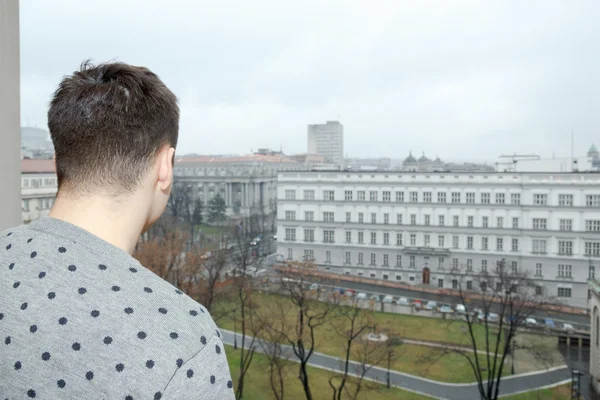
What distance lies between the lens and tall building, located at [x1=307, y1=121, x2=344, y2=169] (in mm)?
3484

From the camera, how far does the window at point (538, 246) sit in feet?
10.2

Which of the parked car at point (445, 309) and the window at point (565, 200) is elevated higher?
the window at point (565, 200)

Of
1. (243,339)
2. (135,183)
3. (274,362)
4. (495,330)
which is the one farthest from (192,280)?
(135,183)

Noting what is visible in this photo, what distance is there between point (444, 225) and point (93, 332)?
317 cm

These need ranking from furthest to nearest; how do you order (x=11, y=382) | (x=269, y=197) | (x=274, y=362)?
(x=269, y=197), (x=274, y=362), (x=11, y=382)

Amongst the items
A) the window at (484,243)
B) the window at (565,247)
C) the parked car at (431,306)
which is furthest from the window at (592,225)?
the parked car at (431,306)

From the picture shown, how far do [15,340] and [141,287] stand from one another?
9 centimetres

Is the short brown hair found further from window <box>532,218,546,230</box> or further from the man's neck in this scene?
window <box>532,218,546,230</box>

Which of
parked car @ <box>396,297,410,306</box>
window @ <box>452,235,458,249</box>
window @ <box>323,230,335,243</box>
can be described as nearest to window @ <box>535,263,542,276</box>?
window @ <box>452,235,458,249</box>

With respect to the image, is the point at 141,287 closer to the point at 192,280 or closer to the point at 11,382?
the point at 11,382

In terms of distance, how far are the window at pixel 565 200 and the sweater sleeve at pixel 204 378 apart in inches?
120

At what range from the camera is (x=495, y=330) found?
3234 mm

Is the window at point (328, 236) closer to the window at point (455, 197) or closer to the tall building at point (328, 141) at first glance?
the tall building at point (328, 141)

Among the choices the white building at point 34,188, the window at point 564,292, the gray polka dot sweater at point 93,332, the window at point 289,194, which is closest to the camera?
the gray polka dot sweater at point 93,332
